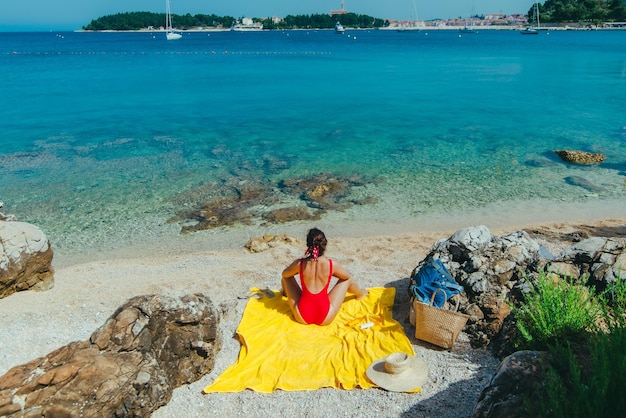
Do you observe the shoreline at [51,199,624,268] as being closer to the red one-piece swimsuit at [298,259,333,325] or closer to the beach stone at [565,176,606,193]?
the beach stone at [565,176,606,193]

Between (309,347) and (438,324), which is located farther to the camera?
(309,347)

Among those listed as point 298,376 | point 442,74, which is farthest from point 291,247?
point 442,74

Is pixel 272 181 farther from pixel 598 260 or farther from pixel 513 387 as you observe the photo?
pixel 513 387

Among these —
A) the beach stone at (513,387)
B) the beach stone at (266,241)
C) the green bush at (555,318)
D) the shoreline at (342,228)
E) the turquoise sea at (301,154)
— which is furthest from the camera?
the turquoise sea at (301,154)

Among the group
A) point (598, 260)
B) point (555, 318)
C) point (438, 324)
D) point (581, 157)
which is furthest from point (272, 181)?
point (555, 318)

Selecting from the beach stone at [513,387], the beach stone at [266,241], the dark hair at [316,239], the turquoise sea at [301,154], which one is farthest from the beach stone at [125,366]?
the turquoise sea at [301,154]

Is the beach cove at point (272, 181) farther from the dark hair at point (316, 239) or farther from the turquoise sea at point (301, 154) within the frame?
the dark hair at point (316, 239)

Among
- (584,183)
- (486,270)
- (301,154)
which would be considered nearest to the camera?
(486,270)

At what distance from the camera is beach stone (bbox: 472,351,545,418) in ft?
13.6

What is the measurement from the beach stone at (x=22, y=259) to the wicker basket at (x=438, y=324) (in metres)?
6.62

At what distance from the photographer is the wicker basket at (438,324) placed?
627 centimetres

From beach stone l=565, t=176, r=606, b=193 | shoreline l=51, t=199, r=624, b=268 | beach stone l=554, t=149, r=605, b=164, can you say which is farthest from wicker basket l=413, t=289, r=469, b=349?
beach stone l=554, t=149, r=605, b=164

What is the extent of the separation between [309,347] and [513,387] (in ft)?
9.73

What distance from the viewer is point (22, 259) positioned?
852cm
